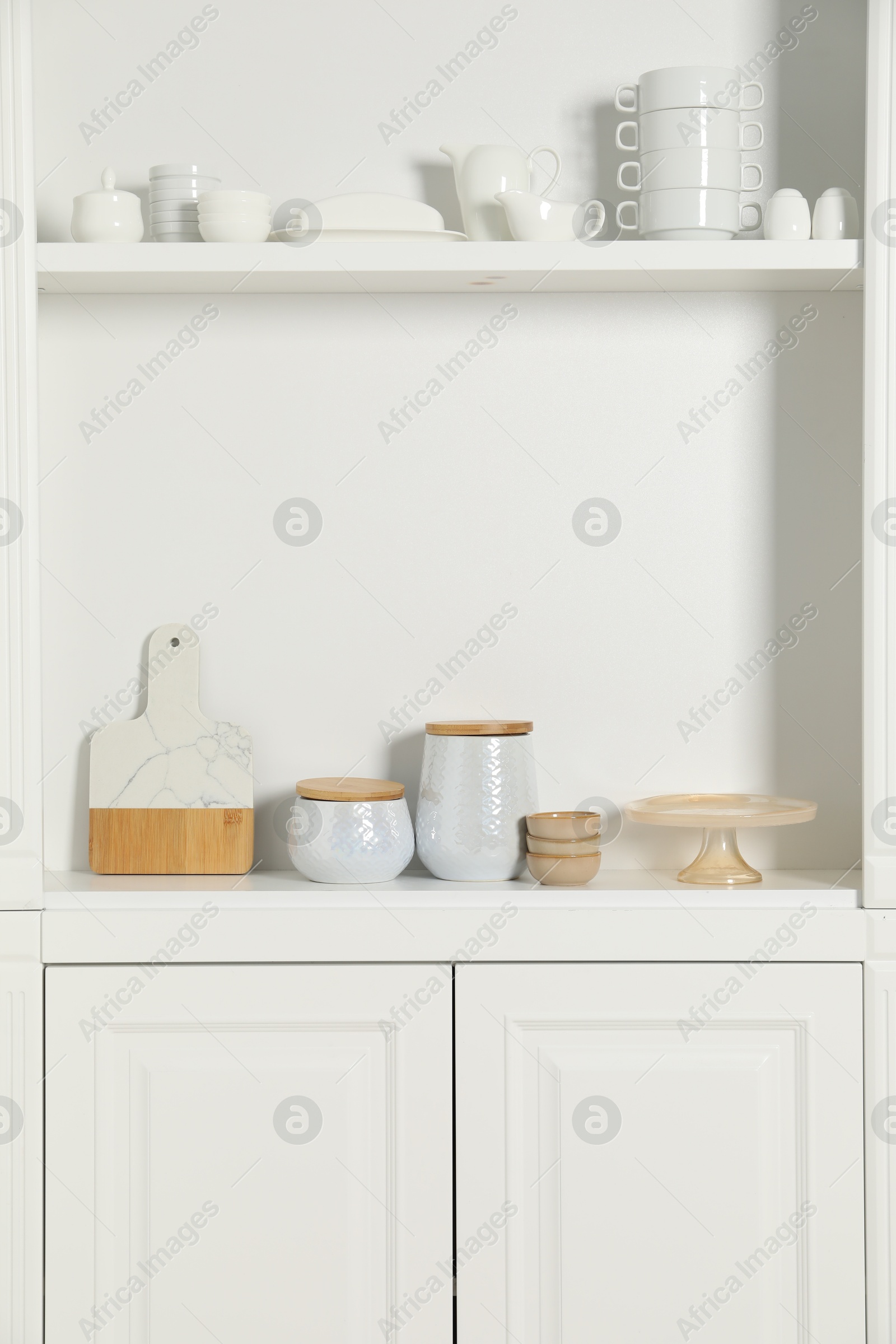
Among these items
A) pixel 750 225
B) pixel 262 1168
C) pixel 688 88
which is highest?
pixel 688 88

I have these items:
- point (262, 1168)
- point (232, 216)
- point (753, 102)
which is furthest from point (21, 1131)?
point (753, 102)

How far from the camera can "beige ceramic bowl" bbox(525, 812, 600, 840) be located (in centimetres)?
136

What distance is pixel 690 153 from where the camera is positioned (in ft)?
4.48

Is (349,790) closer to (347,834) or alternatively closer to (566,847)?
(347,834)

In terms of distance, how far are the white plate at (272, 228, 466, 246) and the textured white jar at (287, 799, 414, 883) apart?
0.71 meters

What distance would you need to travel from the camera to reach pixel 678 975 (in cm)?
132

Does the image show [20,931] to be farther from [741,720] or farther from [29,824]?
[741,720]

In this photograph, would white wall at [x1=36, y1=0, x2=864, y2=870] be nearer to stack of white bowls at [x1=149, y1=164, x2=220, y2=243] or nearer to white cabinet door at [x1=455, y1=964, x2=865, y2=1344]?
stack of white bowls at [x1=149, y1=164, x2=220, y2=243]

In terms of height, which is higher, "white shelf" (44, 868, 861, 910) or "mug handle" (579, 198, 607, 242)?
"mug handle" (579, 198, 607, 242)

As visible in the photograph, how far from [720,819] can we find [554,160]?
2.99ft

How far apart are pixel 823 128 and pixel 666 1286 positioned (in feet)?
4.99

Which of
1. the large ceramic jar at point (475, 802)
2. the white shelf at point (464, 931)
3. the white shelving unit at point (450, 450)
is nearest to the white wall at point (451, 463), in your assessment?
the white shelving unit at point (450, 450)

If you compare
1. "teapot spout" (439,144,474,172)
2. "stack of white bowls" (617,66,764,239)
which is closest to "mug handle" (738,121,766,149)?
"stack of white bowls" (617,66,764,239)

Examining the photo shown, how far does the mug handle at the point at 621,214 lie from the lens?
55.4 inches
